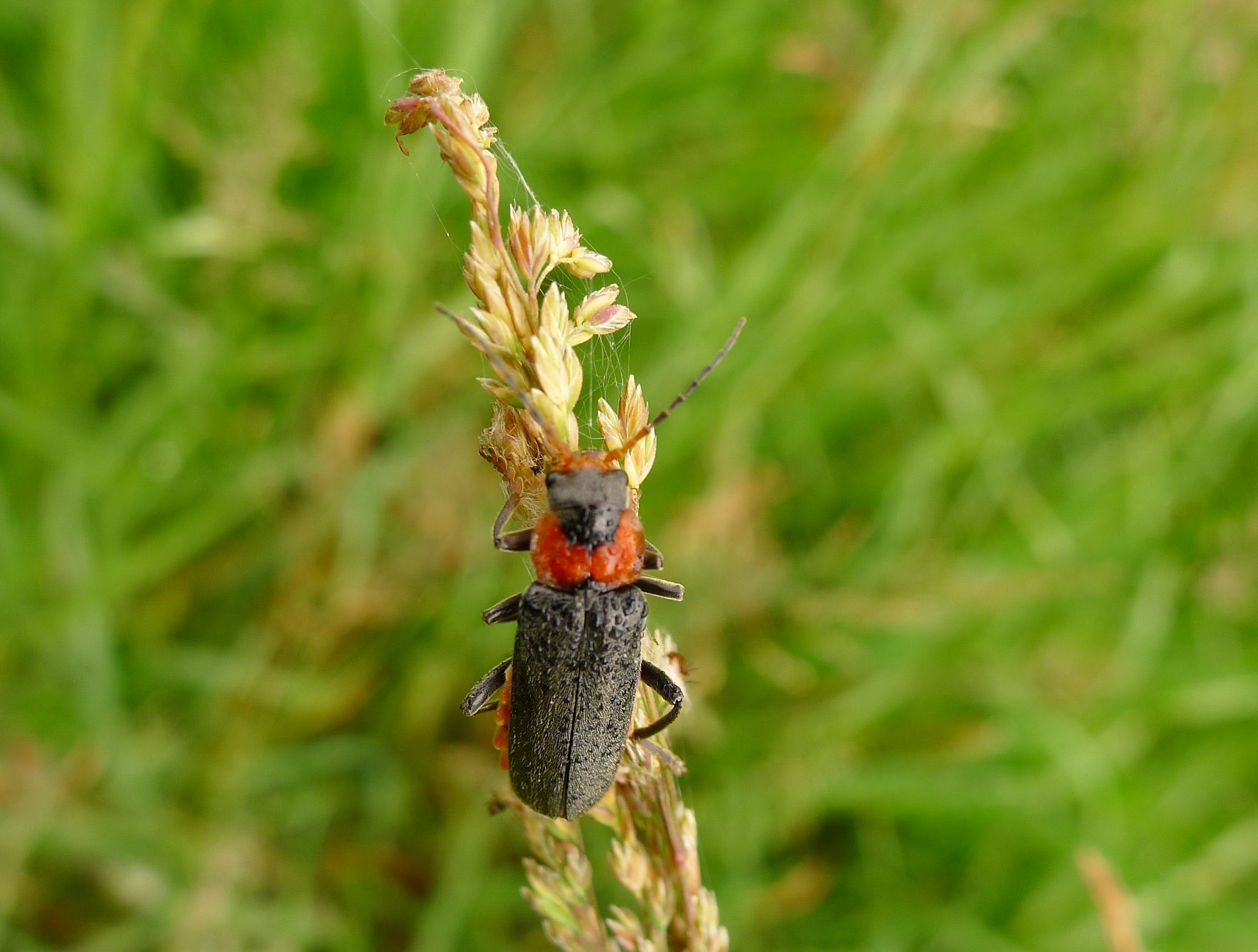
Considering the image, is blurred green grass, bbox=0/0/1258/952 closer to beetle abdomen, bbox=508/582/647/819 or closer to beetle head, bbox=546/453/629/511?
beetle abdomen, bbox=508/582/647/819

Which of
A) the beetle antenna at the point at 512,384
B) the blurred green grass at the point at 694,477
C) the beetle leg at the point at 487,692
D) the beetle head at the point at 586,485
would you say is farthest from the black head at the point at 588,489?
the blurred green grass at the point at 694,477

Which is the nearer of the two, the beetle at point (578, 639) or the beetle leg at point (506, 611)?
the beetle at point (578, 639)

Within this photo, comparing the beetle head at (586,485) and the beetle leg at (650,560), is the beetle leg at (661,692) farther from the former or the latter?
the beetle head at (586,485)

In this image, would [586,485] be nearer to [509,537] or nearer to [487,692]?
[509,537]

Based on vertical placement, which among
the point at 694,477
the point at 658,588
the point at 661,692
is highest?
the point at 694,477

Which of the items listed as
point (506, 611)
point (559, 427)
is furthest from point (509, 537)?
point (559, 427)

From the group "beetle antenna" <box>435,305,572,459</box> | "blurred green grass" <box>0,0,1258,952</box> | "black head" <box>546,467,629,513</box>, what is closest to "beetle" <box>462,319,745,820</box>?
"black head" <box>546,467,629,513</box>
